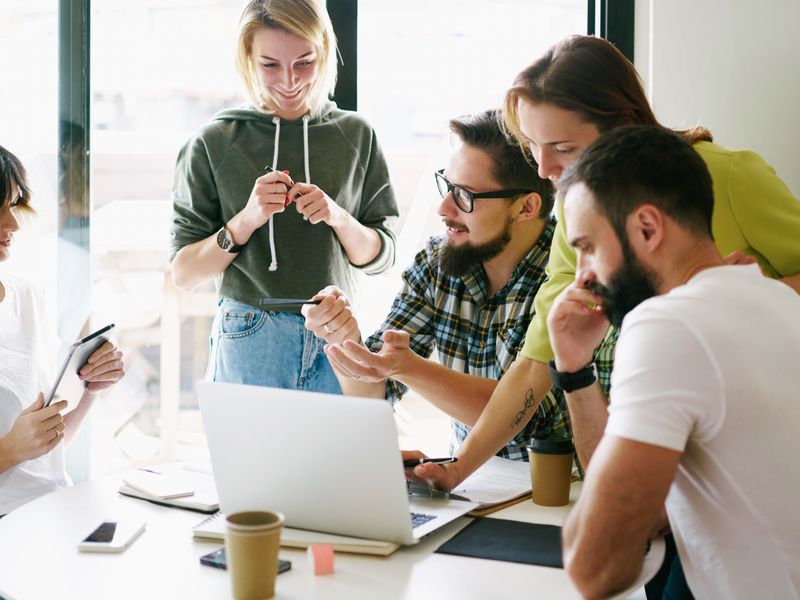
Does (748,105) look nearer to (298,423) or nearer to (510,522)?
(510,522)

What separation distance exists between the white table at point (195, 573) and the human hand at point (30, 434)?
1.48 feet

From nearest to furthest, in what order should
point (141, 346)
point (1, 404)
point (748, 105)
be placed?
point (1, 404) < point (748, 105) < point (141, 346)

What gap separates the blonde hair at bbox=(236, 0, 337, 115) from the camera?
2.40m

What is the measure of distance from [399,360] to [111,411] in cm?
178

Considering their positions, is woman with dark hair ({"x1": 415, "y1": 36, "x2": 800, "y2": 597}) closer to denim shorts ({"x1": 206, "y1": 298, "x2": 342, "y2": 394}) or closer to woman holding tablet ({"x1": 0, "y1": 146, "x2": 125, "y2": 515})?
denim shorts ({"x1": 206, "y1": 298, "x2": 342, "y2": 394})

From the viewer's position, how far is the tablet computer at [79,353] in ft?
6.08

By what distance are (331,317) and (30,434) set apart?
2.34 ft

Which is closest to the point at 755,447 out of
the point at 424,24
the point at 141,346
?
the point at 424,24

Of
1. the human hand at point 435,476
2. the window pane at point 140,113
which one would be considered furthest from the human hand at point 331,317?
the window pane at point 140,113

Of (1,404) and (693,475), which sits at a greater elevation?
(693,475)

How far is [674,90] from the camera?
2.88m

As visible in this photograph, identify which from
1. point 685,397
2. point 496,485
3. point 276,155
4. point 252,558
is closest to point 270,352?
point 276,155

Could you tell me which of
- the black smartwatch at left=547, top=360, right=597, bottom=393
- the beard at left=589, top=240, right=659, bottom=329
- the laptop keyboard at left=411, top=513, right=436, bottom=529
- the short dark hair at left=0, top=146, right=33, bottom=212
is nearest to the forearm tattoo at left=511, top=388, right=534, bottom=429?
the black smartwatch at left=547, top=360, right=597, bottom=393

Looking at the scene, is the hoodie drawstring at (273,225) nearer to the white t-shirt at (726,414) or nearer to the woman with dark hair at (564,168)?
the woman with dark hair at (564,168)
